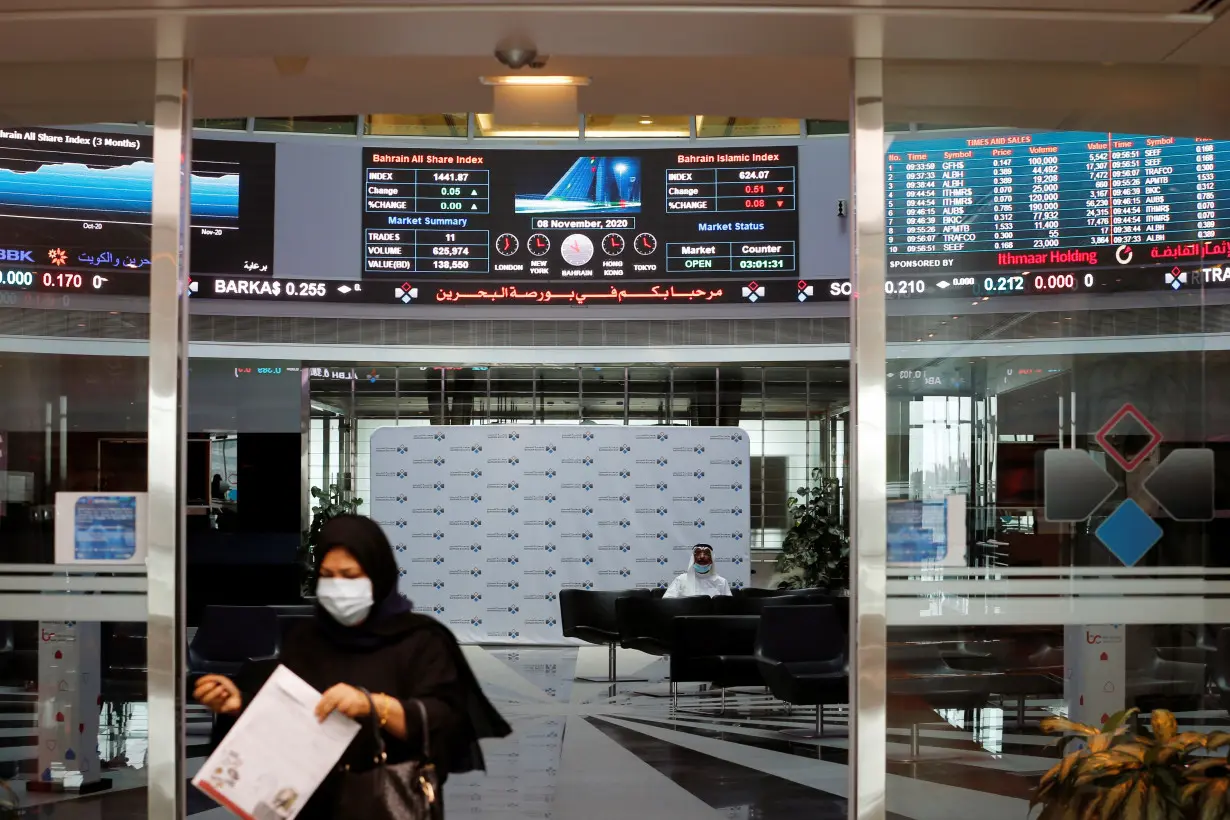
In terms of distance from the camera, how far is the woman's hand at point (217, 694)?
2943mm

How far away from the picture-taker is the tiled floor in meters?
4.14

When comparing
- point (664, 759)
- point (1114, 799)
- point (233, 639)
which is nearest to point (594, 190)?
point (233, 639)

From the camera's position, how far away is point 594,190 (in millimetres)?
12984

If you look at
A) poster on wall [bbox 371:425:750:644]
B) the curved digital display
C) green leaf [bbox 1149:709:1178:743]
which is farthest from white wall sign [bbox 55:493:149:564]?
the curved digital display

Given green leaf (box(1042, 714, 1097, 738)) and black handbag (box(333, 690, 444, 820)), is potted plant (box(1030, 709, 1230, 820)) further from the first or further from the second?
black handbag (box(333, 690, 444, 820))

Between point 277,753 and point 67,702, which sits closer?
point 277,753

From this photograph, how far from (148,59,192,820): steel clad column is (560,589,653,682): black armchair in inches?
273

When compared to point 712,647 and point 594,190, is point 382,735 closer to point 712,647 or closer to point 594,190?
point 712,647

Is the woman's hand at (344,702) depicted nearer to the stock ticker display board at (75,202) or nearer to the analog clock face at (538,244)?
the stock ticker display board at (75,202)

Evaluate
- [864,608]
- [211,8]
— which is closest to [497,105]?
[211,8]

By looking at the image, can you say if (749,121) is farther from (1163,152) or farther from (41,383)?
(41,383)

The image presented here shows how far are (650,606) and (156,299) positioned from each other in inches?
255

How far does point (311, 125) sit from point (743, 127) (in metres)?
4.38

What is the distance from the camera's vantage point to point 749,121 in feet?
43.5
